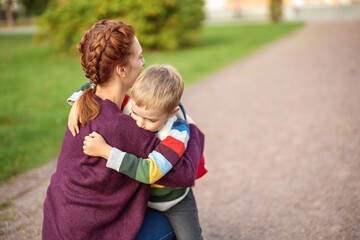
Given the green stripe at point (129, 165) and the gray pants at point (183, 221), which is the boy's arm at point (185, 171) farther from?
the gray pants at point (183, 221)

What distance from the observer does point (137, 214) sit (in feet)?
6.20

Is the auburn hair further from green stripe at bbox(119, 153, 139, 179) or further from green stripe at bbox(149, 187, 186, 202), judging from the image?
green stripe at bbox(149, 187, 186, 202)

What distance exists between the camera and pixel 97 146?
5.62 feet

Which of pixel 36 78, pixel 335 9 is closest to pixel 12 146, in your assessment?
pixel 36 78

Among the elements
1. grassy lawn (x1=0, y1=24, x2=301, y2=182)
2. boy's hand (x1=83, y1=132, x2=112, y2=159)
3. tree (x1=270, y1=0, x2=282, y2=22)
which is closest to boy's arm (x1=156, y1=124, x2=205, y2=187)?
boy's hand (x1=83, y1=132, x2=112, y2=159)

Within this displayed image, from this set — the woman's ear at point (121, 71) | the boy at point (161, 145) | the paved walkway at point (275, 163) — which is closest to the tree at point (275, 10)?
the paved walkway at point (275, 163)

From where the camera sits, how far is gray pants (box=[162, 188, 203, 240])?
2.10 m

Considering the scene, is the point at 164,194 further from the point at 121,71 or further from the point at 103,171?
the point at 121,71

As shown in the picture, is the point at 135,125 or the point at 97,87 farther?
the point at 97,87

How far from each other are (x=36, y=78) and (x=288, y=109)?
263 inches

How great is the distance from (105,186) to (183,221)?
1.88ft

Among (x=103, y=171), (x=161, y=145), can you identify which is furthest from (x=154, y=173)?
(x=103, y=171)

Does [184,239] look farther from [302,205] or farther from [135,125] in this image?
[302,205]

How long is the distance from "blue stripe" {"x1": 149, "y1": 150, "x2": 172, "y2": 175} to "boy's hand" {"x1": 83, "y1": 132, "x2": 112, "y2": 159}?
23 cm
